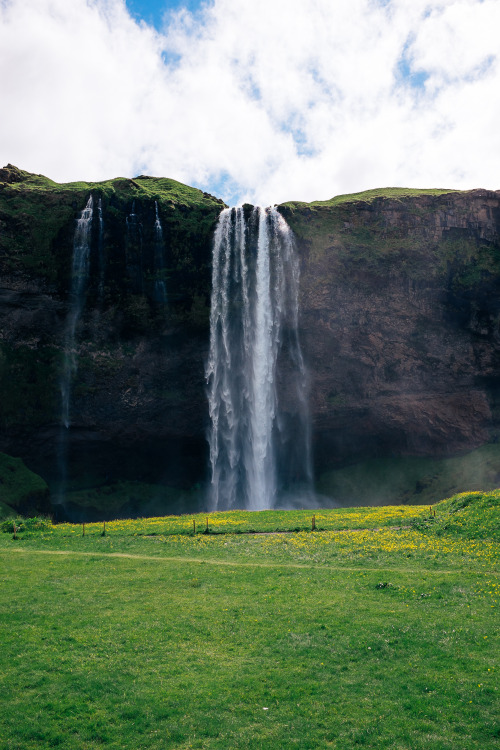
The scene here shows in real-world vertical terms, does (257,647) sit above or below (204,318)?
below

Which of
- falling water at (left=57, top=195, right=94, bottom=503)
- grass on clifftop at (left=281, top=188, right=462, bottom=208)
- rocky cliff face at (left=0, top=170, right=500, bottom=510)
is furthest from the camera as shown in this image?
grass on clifftop at (left=281, top=188, right=462, bottom=208)

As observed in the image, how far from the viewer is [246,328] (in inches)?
2416

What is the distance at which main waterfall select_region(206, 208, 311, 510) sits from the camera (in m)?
60.8

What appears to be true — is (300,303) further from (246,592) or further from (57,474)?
(246,592)

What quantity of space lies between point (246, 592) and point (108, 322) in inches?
1862

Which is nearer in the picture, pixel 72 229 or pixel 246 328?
pixel 72 229

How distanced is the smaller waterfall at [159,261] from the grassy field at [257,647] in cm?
3940

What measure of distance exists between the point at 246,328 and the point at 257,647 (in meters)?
48.7

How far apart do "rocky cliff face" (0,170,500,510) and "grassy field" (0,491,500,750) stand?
3718 cm

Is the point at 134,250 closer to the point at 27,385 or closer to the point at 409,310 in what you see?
the point at 27,385

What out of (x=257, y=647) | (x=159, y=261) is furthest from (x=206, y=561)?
(x=159, y=261)

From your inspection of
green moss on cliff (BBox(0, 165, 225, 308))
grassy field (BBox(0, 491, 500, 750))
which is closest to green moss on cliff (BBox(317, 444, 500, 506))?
green moss on cliff (BBox(0, 165, 225, 308))

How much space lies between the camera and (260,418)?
60.9 m

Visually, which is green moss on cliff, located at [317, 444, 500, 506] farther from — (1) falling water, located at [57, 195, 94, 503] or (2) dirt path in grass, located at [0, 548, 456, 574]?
(2) dirt path in grass, located at [0, 548, 456, 574]
